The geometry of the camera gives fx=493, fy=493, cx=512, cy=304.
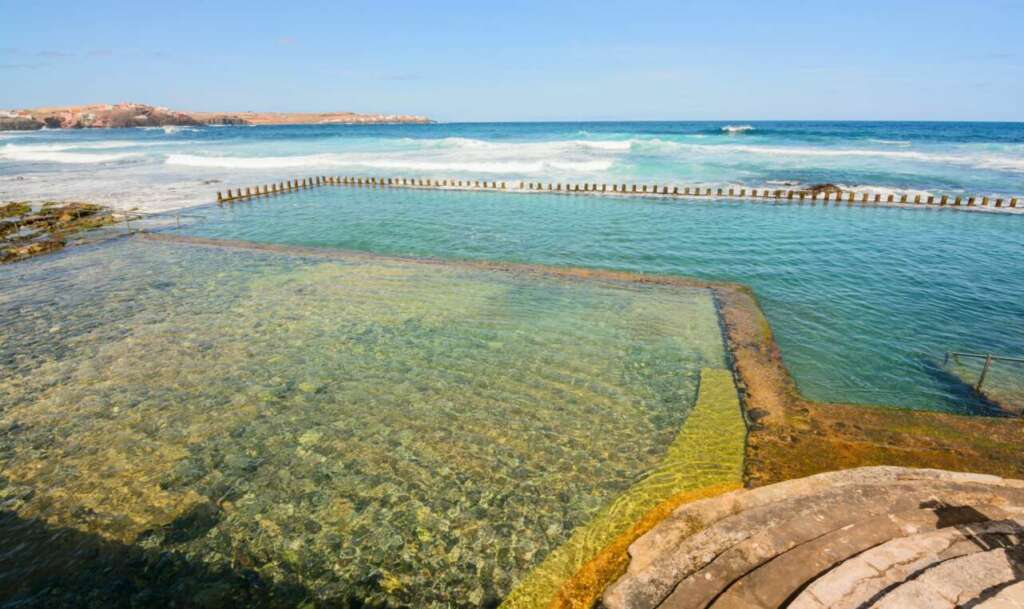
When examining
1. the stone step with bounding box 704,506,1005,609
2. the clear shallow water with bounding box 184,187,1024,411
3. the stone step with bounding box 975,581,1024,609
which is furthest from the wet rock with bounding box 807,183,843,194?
the stone step with bounding box 975,581,1024,609

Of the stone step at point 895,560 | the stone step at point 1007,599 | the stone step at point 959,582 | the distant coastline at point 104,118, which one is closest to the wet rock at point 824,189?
the stone step at point 895,560

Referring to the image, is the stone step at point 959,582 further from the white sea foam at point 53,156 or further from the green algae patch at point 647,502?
the white sea foam at point 53,156

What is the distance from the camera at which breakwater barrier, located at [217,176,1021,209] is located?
3059 cm

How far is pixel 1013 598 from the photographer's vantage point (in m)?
4.35

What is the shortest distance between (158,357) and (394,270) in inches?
325

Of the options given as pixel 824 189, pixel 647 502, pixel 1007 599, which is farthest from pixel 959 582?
pixel 824 189

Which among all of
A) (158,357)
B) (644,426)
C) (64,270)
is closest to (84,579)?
(158,357)

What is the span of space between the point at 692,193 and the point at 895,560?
106 feet

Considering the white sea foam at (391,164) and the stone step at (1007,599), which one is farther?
the white sea foam at (391,164)

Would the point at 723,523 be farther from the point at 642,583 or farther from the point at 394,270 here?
the point at 394,270

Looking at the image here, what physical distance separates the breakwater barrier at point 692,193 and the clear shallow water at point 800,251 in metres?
2.00

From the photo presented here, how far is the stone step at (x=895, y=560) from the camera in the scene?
4.62m

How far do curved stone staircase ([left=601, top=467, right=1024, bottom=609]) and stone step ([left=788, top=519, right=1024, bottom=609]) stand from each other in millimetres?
10

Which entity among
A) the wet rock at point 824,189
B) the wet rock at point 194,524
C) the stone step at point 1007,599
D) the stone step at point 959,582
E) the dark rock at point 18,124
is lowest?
the wet rock at point 194,524
